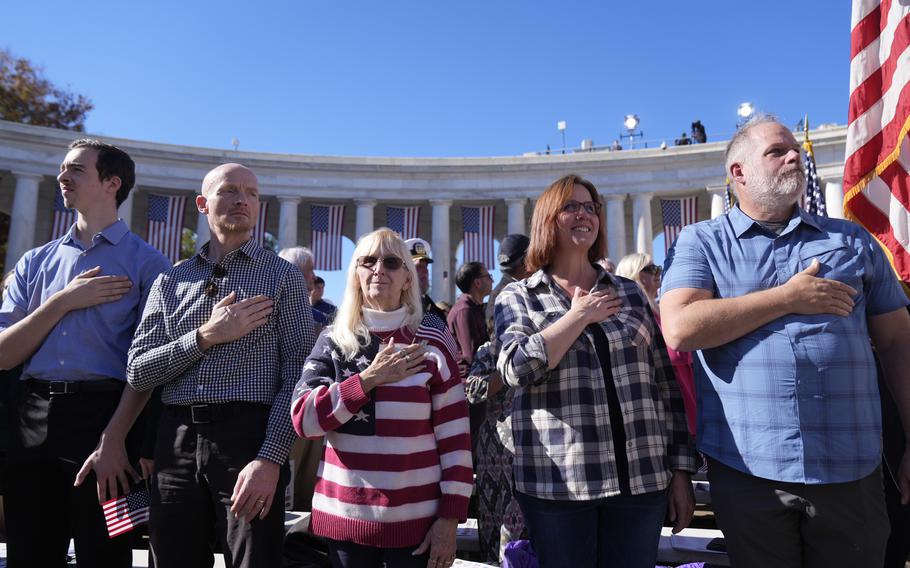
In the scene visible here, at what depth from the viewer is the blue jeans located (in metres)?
3.76

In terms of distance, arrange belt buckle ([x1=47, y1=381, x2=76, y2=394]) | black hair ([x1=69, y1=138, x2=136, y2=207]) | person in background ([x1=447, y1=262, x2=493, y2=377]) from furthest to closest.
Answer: person in background ([x1=447, y1=262, x2=493, y2=377]) < black hair ([x1=69, y1=138, x2=136, y2=207]) < belt buckle ([x1=47, y1=381, x2=76, y2=394])

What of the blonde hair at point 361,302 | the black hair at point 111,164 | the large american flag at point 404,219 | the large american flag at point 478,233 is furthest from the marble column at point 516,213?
the blonde hair at point 361,302

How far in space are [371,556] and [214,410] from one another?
138cm

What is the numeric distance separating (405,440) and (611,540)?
1381mm

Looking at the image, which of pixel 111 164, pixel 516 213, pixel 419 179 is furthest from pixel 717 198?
pixel 111 164

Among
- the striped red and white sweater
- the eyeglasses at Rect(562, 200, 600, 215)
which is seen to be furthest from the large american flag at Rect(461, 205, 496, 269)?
the striped red and white sweater

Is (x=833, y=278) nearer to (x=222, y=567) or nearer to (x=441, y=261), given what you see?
(x=222, y=567)

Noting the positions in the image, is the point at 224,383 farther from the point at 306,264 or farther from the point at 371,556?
the point at 306,264

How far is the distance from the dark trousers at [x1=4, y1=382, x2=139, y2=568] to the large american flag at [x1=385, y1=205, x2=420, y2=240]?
1380 inches

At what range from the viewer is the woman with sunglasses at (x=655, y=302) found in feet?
22.6

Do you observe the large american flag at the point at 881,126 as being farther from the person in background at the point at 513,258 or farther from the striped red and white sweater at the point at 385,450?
the striped red and white sweater at the point at 385,450

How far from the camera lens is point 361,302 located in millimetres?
4266

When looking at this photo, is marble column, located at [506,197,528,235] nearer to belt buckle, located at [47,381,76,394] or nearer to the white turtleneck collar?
belt buckle, located at [47,381,76,394]

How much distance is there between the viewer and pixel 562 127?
162 ft
